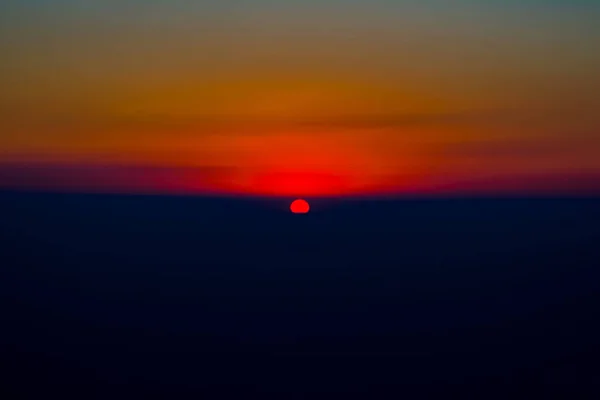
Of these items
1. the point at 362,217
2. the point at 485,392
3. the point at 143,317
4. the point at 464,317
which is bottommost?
the point at 485,392

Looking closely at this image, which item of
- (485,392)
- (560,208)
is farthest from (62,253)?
(560,208)

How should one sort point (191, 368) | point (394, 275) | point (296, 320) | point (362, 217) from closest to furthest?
point (191, 368)
point (296, 320)
point (394, 275)
point (362, 217)

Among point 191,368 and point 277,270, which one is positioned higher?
point 277,270

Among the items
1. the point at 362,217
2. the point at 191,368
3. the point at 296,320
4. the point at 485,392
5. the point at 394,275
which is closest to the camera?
the point at 485,392

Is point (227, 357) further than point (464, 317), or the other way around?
point (464, 317)

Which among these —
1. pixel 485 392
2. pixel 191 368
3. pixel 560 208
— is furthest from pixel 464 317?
pixel 560 208

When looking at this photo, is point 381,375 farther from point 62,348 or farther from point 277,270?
point 277,270
